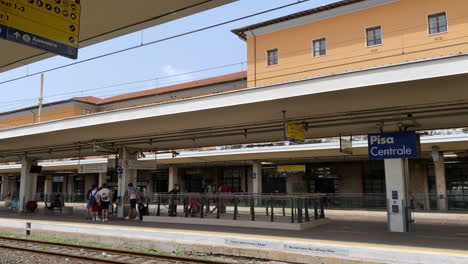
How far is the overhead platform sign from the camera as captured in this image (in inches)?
229

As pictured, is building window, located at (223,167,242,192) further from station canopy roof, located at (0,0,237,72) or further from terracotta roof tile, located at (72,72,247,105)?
station canopy roof, located at (0,0,237,72)

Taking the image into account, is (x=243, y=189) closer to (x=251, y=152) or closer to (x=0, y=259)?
(x=251, y=152)

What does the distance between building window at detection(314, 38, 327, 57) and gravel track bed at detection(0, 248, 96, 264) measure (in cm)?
2374

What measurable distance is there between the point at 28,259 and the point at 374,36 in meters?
25.2

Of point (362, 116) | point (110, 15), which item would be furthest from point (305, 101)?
point (110, 15)

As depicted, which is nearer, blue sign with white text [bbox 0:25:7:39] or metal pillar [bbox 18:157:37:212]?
blue sign with white text [bbox 0:25:7:39]

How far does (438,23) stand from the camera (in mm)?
25750

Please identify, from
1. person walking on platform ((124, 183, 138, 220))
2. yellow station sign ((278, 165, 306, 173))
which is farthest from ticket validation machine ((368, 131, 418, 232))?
yellow station sign ((278, 165, 306, 173))

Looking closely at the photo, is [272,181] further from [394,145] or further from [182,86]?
[394,145]

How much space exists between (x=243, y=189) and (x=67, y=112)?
24.7m

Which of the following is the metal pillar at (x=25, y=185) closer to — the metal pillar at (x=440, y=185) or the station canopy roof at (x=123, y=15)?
the station canopy roof at (x=123, y=15)

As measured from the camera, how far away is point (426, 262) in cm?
820

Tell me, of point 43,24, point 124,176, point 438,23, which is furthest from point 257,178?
point 43,24

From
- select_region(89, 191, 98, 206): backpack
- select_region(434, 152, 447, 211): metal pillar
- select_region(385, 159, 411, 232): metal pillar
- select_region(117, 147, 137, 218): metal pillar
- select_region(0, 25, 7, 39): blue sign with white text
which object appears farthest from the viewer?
select_region(434, 152, 447, 211): metal pillar
